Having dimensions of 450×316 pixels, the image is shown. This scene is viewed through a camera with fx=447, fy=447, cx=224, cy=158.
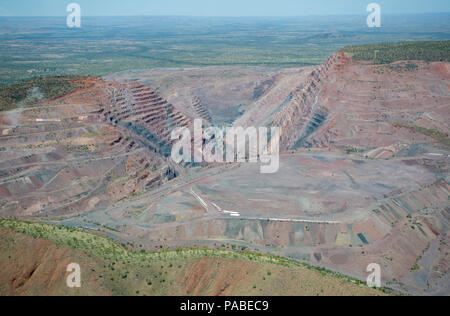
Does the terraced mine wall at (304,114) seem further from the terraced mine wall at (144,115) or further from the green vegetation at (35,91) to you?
the green vegetation at (35,91)

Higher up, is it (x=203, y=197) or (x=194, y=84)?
(x=194, y=84)

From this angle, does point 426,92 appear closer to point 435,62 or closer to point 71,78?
point 435,62

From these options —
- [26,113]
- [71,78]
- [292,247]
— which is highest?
[71,78]

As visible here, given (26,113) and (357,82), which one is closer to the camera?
(26,113)

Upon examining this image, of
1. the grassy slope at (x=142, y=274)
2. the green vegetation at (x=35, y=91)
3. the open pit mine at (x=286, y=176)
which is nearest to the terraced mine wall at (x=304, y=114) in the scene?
the open pit mine at (x=286, y=176)

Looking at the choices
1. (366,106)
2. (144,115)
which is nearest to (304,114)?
(366,106)
